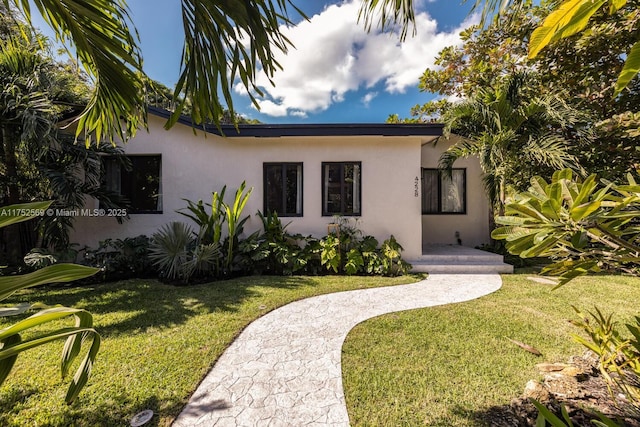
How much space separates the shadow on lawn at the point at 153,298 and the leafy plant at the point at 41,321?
3016mm

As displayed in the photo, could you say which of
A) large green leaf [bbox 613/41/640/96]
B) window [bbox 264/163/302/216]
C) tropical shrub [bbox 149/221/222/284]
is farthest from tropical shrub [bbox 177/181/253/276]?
large green leaf [bbox 613/41/640/96]

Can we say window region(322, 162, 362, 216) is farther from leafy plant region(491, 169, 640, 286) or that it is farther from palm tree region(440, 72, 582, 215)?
leafy plant region(491, 169, 640, 286)

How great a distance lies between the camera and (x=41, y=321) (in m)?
1.07

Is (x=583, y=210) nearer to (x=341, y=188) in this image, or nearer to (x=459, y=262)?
(x=341, y=188)

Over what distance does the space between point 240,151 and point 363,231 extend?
168 inches

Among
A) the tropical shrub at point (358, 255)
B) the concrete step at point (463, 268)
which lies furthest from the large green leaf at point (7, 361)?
the concrete step at point (463, 268)

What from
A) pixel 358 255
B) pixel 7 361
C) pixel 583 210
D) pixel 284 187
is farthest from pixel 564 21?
pixel 284 187

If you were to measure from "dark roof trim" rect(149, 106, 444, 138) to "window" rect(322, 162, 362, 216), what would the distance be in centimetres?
97

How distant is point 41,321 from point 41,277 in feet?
0.58

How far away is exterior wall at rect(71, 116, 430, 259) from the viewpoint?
25.1 feet

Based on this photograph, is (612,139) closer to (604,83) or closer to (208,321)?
(604,83)

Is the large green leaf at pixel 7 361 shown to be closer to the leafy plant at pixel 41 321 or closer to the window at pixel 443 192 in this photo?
the leafy plant at pixel 41 321

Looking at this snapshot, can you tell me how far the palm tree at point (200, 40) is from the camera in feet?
6.04

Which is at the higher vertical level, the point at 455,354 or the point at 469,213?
the point at 469,213
